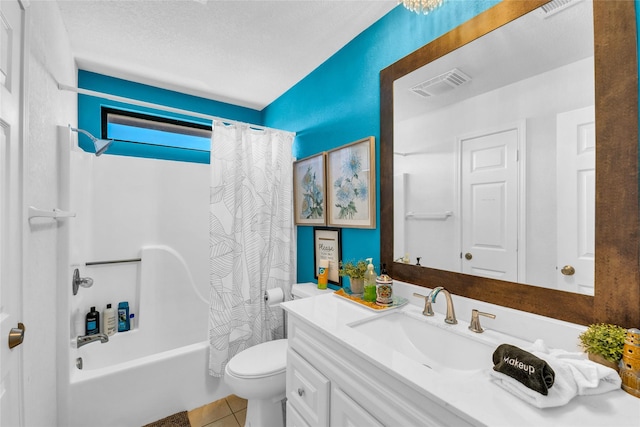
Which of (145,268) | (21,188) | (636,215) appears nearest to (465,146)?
(636,215)

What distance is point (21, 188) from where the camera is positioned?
888 millimetres

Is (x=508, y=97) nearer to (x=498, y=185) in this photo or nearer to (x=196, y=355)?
(x=498, y=185)

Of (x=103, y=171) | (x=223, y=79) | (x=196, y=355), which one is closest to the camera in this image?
(x=196, y=355)

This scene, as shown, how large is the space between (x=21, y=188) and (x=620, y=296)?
1.79 m

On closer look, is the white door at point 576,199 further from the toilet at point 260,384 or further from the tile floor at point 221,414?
the tile floor at point 221,414

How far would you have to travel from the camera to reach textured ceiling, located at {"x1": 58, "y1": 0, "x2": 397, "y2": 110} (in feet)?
4.91

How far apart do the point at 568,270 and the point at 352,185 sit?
104 cm

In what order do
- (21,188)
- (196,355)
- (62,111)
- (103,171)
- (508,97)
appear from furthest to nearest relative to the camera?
(103,171)
(196,355)
(62,111)
(508,97)
(21,188)

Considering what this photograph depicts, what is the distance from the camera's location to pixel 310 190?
→ 2.03m

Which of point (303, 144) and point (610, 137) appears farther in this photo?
point (303, 144)

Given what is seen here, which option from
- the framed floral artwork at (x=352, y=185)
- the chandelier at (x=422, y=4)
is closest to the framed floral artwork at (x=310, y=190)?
the framed floral artwork at (x=352, y=185)

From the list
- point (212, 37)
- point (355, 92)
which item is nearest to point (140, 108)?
point (212, 37)

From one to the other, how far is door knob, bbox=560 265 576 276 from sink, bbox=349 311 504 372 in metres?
0.30

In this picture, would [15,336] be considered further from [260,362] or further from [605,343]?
[605,343]
